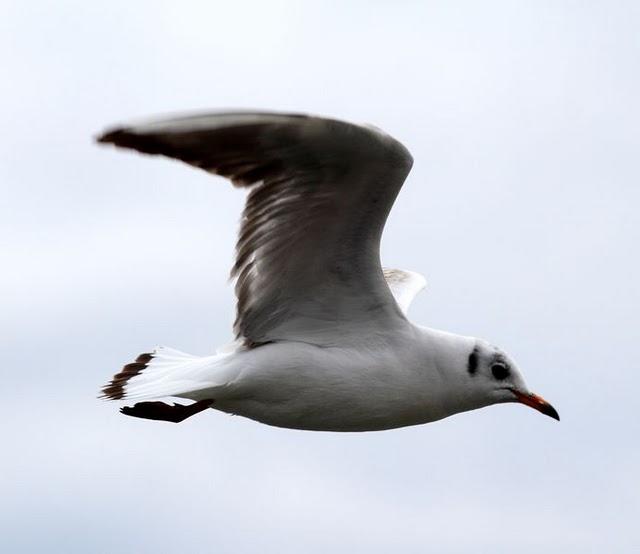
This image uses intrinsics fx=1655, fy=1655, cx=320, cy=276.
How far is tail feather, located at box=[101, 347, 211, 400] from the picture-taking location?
10.5m

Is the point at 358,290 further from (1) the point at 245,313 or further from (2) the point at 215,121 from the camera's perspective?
(2) the point at 215,121

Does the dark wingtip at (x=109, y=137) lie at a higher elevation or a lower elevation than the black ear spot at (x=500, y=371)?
higher

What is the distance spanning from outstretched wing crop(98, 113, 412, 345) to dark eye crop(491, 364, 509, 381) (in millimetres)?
837

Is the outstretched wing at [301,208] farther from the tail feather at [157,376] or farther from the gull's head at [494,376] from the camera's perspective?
the gull's head at [494,376]

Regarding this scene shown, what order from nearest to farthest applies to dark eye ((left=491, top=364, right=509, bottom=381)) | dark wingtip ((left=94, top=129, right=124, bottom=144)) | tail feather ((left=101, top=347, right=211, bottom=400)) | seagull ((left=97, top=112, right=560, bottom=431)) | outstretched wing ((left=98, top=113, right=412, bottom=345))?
dark wingtip ((left=94, top=129, right=124, bottom=144)) → outstretched wing ((left=98, top=113, right=412, bottom=345)) → seagull ((left=97, top=112, right=560, bottom=431)) → tail feather ((left=101, top=347, right=211, bottom=400)) → dark eye ((left=491, top=364, right=509, bottom=381))

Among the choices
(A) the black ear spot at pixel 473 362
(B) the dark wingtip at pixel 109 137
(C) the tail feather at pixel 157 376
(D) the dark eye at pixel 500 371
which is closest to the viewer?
(B) the dark wingtip at pixel 109 137

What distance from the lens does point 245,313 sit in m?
10.7

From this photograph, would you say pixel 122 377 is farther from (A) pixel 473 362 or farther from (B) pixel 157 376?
(A) pixel 473 362

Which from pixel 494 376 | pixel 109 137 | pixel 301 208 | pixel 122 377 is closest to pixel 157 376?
pixel 122 377

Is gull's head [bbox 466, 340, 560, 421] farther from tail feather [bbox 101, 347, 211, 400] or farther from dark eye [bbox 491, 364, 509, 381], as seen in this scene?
tail feather [bbox 101, 347, 211, 400]

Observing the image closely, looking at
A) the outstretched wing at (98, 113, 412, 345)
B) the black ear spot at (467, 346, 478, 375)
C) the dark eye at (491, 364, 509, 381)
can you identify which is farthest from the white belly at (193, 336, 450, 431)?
the dark eye at (491, 364, 509, 381)

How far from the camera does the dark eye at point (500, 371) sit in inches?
437

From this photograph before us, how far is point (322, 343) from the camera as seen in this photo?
422 inches

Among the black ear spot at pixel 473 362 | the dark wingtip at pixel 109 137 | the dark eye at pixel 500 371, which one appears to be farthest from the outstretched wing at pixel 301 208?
the dark eye at pixel 500 371
